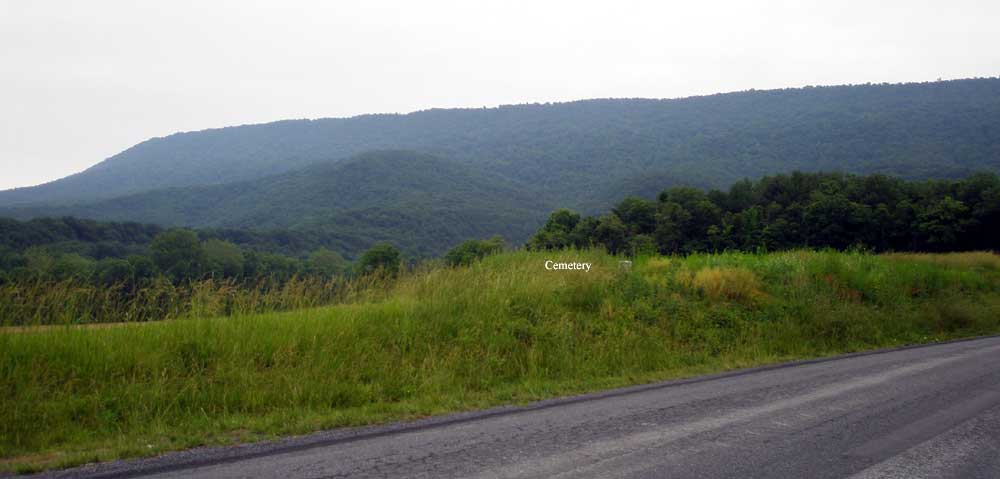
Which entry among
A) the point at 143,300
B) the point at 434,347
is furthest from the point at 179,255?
the point at 434,347

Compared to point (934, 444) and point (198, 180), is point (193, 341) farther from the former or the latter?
point (198, 180)

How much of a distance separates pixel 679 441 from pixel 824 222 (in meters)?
45.5

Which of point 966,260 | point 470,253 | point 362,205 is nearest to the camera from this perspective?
point 470,253

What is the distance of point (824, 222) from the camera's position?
4594 cm

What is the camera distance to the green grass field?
272 inches

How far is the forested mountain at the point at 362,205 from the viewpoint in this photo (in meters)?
95.5

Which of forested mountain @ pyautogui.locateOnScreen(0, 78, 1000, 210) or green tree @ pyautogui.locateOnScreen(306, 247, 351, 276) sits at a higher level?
forested mountain @ pyautogui.locateOnScreen(0, 78, 1000, 210)

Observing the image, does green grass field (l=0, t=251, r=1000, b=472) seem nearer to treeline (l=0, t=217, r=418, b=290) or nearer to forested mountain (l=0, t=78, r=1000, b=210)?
treeline (l=0, t=217, r=418, b=290)

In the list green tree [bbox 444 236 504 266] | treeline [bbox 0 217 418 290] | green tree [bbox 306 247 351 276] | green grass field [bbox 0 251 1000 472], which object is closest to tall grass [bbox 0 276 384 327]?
treeline [bbox 0 217 418 290]

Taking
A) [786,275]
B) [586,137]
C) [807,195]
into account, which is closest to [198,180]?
[586,137]

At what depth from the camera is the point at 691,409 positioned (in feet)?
23.6

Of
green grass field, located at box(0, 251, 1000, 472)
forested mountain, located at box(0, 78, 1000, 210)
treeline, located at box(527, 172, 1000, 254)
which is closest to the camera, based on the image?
green grass field, located at box(0, 251, 1000, 472)

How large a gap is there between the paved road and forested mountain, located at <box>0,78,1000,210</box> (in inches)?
3330

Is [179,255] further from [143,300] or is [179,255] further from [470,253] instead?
[143,300]
